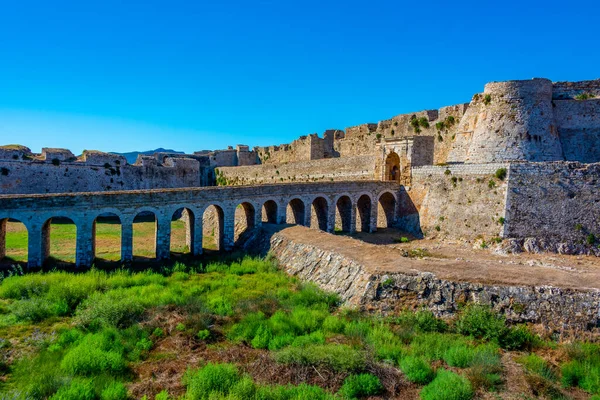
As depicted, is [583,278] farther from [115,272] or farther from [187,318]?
[115,272]

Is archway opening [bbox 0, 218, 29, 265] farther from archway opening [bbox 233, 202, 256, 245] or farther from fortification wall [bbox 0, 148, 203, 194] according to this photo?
archway opening [bbox 233, 202, 256, 245]

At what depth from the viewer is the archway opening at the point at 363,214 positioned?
81.7ft

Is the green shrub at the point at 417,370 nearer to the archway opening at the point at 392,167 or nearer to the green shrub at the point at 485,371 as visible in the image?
the green shrub at the point at 485,371

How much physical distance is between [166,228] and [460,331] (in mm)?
12250

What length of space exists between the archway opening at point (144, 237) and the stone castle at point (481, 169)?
286 cm

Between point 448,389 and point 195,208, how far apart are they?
1357cm

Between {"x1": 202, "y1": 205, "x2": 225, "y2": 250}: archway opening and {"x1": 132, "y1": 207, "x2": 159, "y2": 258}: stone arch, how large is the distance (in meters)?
2.74

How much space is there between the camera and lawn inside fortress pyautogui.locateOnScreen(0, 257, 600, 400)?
7043mm

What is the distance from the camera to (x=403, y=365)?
7.72 m

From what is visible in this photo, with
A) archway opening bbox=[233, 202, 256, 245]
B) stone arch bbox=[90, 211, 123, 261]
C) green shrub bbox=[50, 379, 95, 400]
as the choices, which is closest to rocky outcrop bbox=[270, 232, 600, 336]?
green shrub bbox=[50, 379, 95, 400]

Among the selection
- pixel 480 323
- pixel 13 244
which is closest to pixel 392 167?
pixel 480 323

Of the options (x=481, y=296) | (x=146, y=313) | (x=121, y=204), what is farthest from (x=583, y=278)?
(x=121, y=204)

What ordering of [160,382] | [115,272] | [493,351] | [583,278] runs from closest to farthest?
[160,382] → [493,351] → [583,278] → [115,272]

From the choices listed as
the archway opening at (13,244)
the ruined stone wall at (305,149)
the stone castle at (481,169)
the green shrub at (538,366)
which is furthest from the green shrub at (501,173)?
the archway opening at (13,244)
